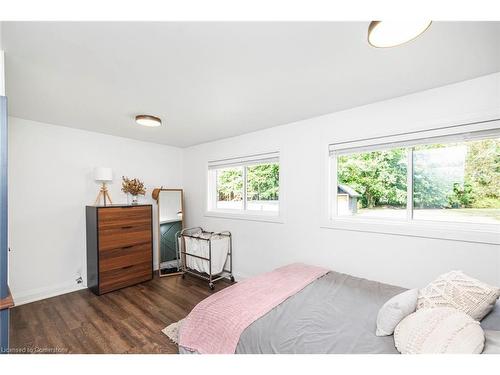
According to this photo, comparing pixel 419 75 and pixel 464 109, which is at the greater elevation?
pixel 419 75

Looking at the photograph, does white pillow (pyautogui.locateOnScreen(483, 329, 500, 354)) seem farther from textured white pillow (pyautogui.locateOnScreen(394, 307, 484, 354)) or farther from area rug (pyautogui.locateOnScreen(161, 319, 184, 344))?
area rug (pyautogui.locateOnScreen(161, 319, 184, 344))

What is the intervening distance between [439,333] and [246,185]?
271cm

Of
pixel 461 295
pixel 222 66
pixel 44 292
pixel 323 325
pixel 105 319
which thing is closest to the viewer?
pixel 461 295

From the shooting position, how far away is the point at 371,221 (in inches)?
90.5

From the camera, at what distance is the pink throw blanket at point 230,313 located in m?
1.45

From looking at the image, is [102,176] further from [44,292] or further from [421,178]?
[421,178]

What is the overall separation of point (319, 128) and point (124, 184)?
2.96 metres

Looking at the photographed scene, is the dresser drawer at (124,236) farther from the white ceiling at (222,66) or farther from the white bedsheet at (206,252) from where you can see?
the white ceiling at (222,66)

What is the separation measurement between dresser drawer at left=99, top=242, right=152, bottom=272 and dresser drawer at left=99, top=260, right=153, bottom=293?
0.05 metres

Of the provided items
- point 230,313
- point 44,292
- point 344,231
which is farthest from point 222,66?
point 44,292

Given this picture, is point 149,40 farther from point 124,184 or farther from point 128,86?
point 124,184

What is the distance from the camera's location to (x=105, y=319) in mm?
2250

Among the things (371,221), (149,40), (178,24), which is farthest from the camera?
(371,221)
